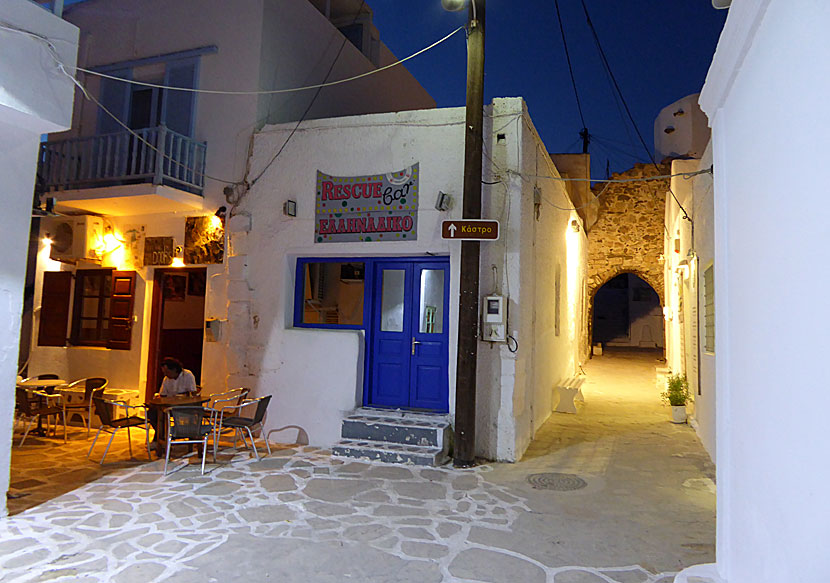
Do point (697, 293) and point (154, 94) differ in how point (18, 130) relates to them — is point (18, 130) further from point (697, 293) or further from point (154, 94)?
point (697, 293)

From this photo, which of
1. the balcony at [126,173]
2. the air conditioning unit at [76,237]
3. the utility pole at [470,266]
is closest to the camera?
the utility pole at [470,266]

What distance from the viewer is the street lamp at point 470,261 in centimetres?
662

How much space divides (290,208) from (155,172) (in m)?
2.09

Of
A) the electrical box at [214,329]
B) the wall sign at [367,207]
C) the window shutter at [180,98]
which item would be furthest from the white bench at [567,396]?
the window shutter at [180,98]

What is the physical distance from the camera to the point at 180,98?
9.01m

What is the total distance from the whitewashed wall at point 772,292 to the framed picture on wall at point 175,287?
27.4ft

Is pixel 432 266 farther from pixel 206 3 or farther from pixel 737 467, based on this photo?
pixel 206 3

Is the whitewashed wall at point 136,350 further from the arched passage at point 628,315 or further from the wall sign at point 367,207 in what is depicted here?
the arched passage at point 628,315

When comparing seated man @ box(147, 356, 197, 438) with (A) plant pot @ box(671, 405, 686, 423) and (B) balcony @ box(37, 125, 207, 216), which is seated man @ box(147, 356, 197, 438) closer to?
(B) balcony @ box(37, 125, 207, 216)

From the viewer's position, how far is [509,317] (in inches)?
277

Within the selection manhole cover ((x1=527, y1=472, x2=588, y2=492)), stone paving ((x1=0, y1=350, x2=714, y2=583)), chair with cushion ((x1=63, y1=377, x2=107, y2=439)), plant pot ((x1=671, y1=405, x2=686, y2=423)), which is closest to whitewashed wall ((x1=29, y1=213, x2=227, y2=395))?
chair with cushion ((x1=63, y1=377, x2=107, y2=439))

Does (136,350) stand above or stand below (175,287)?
below

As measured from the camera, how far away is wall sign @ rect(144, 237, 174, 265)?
28.4ft

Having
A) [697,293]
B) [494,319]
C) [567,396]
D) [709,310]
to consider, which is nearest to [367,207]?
[494,319]
